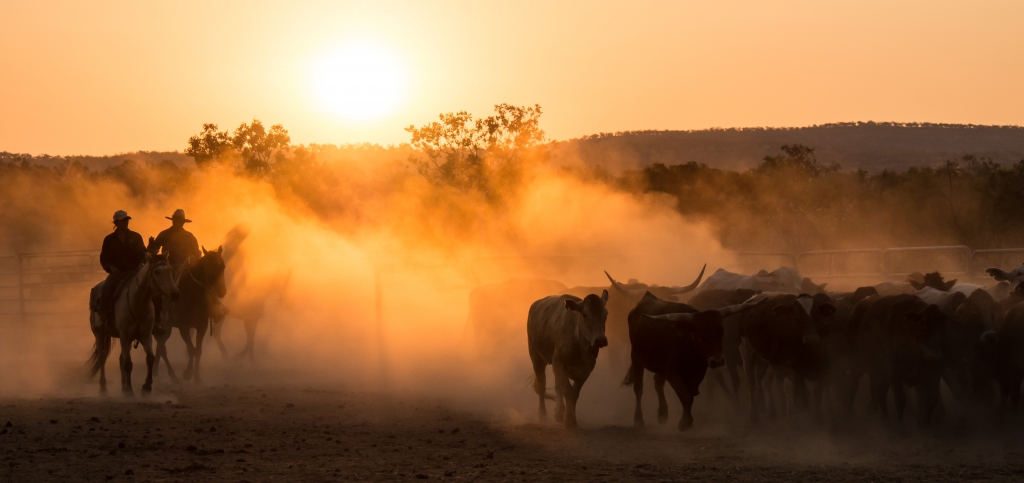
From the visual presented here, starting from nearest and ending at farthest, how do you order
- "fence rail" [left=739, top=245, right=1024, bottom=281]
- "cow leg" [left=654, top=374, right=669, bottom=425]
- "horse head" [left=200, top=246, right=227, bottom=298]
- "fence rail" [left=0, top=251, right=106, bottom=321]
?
1. "cow leg" [left=654, top=374, right=669, bottom=425]
2. "horse head" [left=200, top=246, right=227, bottom=298]
3. "fence rail" [left=739, top=245, right=1024, bottom=281]
4. "fence rail" [left=0, top=251, right=106, bottom=321]

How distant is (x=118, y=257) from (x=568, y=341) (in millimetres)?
6371

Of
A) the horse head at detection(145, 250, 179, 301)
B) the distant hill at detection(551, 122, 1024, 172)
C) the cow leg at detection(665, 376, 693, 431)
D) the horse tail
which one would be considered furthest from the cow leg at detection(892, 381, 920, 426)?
the distant hill at detection(551, 122, 1024, 172)

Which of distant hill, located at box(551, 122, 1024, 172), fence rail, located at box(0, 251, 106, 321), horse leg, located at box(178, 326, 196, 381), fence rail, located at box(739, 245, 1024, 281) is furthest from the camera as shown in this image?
distant hill, located at box(551, 122, 1024, 172)

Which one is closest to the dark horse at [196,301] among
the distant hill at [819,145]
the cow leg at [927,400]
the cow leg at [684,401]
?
the cow leg at [684,401]

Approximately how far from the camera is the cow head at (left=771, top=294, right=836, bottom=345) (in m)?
10.7

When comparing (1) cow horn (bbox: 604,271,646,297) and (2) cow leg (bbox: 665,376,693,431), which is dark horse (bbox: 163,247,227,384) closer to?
(1) cow horn (bbox: 604,271,646,297)

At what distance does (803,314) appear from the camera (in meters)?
10.8

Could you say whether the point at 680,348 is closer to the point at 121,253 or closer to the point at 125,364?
the point at 125,364

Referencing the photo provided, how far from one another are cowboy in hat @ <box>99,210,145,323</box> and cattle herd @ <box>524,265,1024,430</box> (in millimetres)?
5462

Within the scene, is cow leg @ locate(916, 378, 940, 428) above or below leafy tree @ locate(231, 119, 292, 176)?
below

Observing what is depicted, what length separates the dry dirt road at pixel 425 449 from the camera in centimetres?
833

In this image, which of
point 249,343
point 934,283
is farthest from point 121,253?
point 934,283

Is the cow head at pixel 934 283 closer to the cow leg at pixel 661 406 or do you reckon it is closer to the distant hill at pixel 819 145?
the cow leg at pixel 661 406

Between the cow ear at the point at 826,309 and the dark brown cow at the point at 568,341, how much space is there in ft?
6.60
